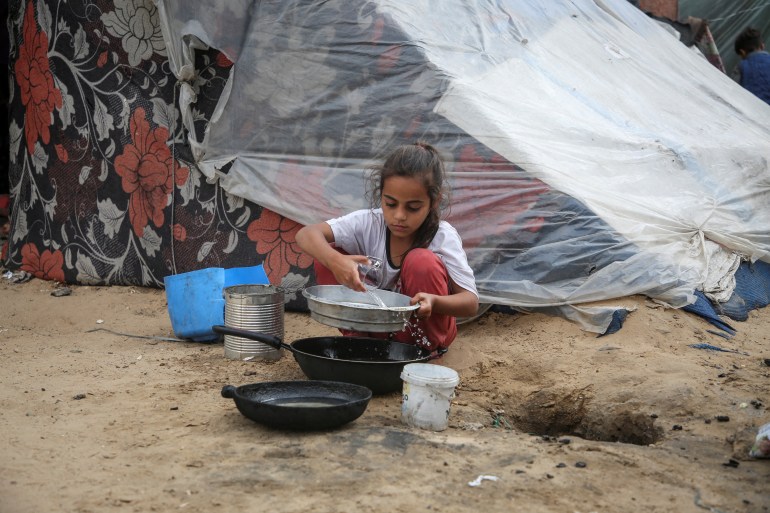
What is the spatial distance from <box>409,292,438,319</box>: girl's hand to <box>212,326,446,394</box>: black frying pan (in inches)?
5.9

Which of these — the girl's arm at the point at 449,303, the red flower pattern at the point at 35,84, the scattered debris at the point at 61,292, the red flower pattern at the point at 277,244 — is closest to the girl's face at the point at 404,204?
the girl's arm at the point at 449,303

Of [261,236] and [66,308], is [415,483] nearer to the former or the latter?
[261,236]

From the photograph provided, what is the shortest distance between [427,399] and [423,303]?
1.32 ft

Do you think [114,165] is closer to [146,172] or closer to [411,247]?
[146,172]

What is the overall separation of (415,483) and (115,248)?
9.58 ft

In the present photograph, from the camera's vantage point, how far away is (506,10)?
4.40m

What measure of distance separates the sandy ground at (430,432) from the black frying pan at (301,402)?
5 centimetres

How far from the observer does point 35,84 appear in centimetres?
454

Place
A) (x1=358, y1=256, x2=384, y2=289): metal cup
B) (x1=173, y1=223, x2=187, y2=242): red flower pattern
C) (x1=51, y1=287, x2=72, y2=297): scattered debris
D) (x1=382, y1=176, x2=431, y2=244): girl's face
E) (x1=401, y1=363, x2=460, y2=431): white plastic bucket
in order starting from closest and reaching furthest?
(x1=401, y1=363, x2=460, y2=431): white plastic bucket → (x1=382, y1=176, x2=431, y2=244): girl's face → (x1=358, y1=256, x2=384, y2=289): metal cup → (x1=173, y1=223, x2=187, y2=242): red flower pattern → (x1=51, y1=287, x2=72, y2=297): scattered debris

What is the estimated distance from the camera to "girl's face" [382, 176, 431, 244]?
9.43 ft

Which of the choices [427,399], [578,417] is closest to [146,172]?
[427,399]

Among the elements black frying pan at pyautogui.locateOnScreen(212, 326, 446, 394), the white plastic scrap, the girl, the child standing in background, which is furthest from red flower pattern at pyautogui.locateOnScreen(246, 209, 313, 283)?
the child standing in background

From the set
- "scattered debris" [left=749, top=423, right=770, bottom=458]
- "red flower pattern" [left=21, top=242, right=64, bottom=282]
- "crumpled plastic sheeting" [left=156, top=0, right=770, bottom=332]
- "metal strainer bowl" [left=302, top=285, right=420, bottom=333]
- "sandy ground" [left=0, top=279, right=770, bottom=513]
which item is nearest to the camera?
"sandy ground" [left=0, top=279, right=770, bottom=513]

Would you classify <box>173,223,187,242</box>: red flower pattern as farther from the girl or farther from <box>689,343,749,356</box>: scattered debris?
<box>689,343,749,356</box>: scattered debris
